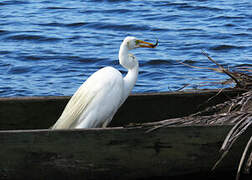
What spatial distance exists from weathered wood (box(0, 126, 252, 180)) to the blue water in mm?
2677

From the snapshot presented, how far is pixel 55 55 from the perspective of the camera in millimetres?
10727

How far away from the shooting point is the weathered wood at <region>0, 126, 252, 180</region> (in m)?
4.71

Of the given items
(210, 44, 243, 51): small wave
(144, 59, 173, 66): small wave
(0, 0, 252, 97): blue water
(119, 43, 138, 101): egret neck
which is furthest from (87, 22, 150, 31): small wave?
(119, 43, 138, 101): egret neck

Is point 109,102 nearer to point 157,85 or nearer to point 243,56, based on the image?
point 157,85

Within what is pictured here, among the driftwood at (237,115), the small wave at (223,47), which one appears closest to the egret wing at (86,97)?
the driftwood at (237,115)

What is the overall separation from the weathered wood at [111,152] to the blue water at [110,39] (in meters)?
2.68

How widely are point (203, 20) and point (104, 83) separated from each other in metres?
7.96

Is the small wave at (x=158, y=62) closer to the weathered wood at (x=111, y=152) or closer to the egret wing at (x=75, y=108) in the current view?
the egret wing at (x=75, y=108)

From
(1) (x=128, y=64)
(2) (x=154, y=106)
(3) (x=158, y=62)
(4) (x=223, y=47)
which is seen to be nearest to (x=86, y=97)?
(1) (x=128, y=64)

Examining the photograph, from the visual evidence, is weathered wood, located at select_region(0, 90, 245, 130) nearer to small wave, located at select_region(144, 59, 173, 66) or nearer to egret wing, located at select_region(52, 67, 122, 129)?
egret wing, located at select_region(52, 67, 122, 129)

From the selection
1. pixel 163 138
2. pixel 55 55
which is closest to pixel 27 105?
pixel 163 138

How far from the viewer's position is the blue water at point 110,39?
929 centimetres

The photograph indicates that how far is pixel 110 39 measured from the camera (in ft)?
38.3

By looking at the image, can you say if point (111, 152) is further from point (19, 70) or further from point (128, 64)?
point (19, 70)
